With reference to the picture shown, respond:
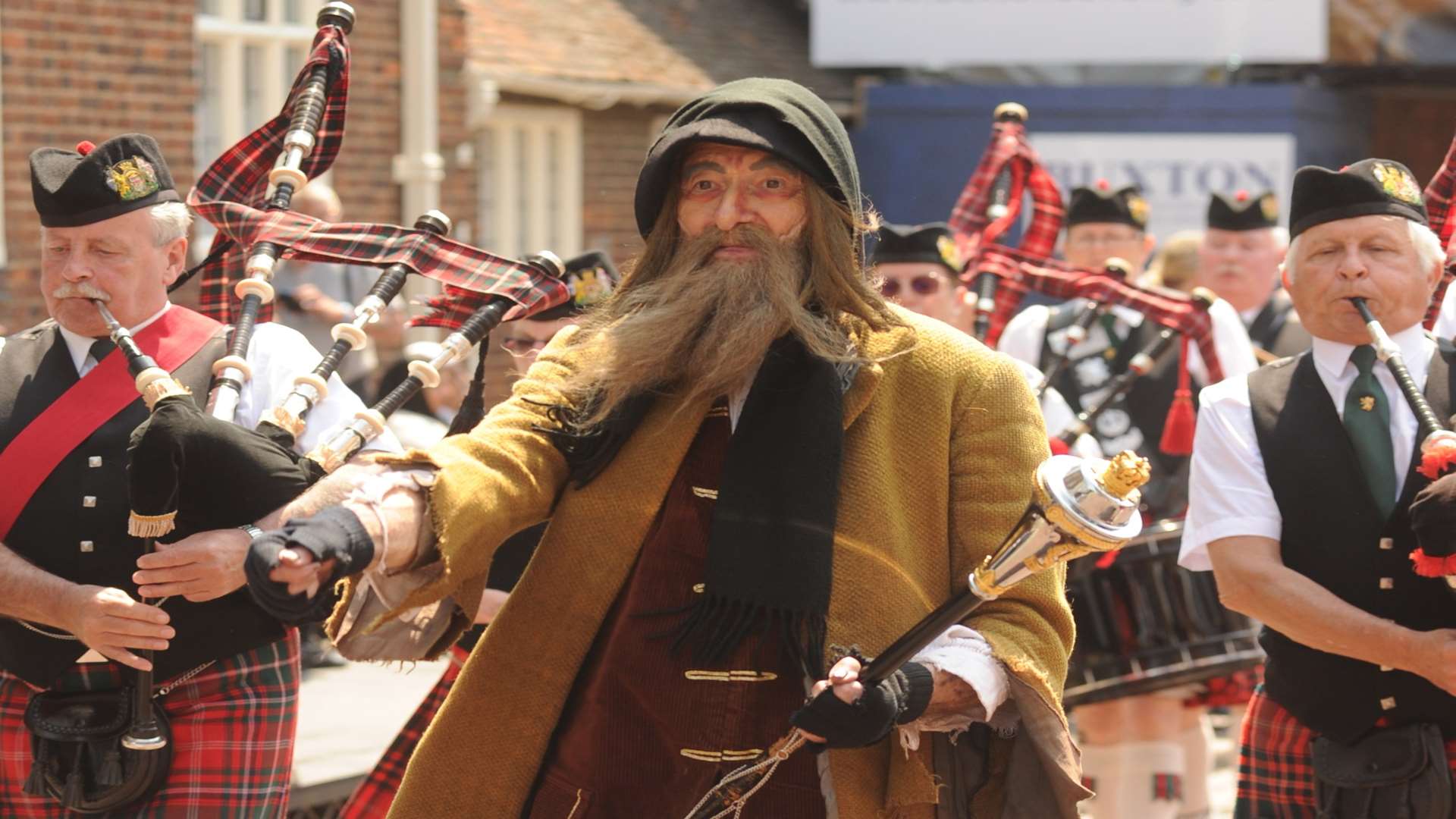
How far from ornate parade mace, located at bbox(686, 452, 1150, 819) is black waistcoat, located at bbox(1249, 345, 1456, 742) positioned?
3.99 feet

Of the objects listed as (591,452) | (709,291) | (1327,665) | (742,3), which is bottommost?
(1327,665)

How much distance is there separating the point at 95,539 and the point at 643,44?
11003 millimetres

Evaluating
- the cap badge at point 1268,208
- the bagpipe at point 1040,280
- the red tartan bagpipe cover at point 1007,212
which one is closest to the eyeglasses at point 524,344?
the bagpipe at point 1040,280

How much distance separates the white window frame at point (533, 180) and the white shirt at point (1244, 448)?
9708 millimetres

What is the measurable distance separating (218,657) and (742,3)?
12929 millimetres

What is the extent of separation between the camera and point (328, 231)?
3771 mm

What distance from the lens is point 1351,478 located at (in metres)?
3.78

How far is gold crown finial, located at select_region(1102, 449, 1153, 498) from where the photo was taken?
2.50 metres

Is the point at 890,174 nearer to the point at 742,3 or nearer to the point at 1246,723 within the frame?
the point at 742,3

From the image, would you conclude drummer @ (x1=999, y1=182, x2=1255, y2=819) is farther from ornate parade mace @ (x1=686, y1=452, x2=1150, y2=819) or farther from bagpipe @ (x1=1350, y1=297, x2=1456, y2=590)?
ornate parade mace @ (x1=686, y1=452, x2=1150, y2=819)

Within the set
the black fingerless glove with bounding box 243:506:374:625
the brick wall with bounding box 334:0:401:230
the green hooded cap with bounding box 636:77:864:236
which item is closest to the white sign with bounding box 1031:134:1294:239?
the brick wall with bounding box 334:0:401:230

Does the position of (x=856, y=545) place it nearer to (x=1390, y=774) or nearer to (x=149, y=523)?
(x=149, y=523)

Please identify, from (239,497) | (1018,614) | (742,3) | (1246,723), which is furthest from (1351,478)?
(742,3)

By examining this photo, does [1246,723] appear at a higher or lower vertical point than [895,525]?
lower
